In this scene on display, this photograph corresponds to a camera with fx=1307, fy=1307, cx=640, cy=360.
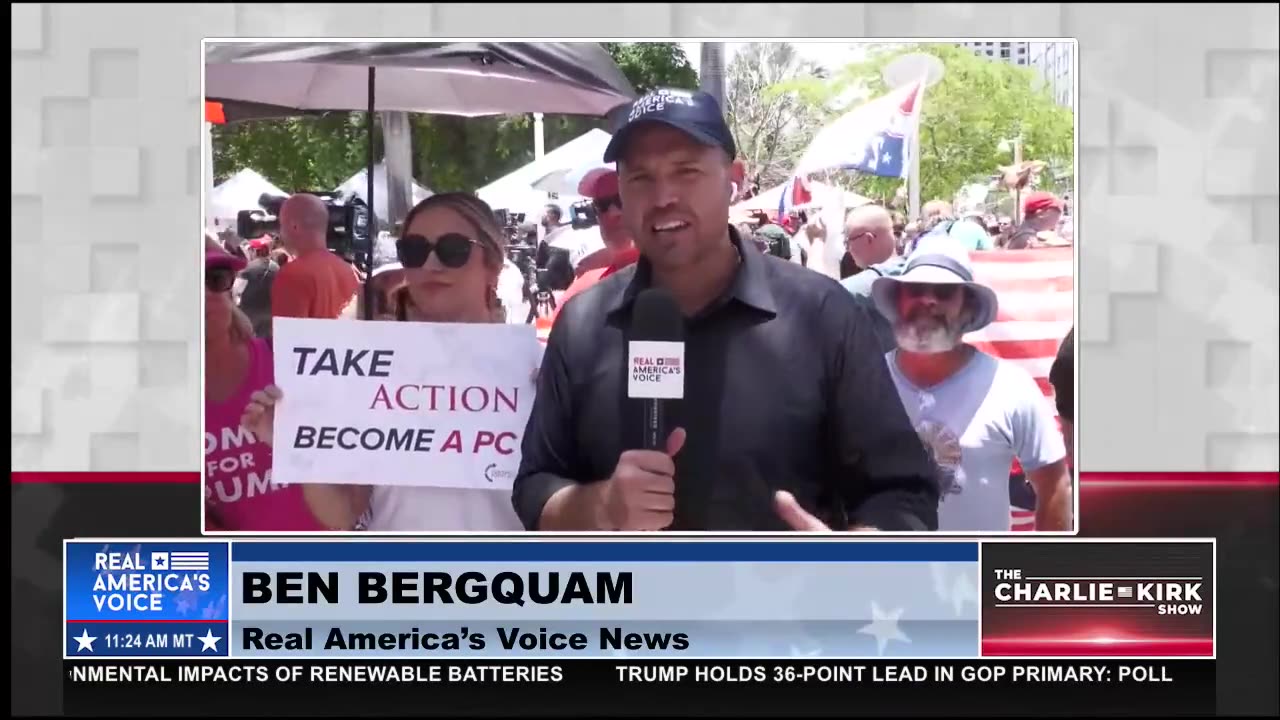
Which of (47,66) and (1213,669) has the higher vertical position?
(47,66)

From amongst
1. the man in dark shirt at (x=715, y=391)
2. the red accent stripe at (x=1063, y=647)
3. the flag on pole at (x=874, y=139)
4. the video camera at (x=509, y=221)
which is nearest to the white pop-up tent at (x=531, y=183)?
the video camera at (x=509, y=221)

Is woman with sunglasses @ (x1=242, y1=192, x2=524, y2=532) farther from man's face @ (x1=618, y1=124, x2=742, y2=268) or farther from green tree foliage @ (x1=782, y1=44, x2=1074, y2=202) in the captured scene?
green tree foliage @ (x1=782, y1=44, x2=1074, y2=202)

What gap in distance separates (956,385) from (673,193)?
3.89ft

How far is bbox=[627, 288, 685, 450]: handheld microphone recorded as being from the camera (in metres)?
4.48

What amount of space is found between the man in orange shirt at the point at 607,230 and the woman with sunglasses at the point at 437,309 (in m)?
0.30

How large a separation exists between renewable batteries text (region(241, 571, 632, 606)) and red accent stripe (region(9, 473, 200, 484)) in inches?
18.2

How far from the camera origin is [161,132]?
4570mm

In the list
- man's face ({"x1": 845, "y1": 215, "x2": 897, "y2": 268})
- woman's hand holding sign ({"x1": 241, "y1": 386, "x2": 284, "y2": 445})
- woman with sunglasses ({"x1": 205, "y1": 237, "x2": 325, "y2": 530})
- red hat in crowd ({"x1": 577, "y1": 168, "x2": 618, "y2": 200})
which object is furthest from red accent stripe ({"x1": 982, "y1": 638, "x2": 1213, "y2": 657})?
woman's hand holding sign ({"x1": 241, "y1": 386, "x2": 284, "y2": 445})

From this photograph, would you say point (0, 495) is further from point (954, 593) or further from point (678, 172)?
point (954, 593)

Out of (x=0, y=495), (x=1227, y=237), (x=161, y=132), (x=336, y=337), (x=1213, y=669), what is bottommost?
(x=1213, y=669)

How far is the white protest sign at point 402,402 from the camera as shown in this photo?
4562 mm

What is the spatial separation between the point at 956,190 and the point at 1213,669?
77.4 inches

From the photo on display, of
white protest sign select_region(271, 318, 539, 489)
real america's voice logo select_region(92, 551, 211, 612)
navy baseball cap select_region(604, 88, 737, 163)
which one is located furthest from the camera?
real america's voice logo select_region(92, 551, 211, 612)

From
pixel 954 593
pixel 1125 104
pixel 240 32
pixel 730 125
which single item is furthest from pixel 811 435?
pixel 240 32
